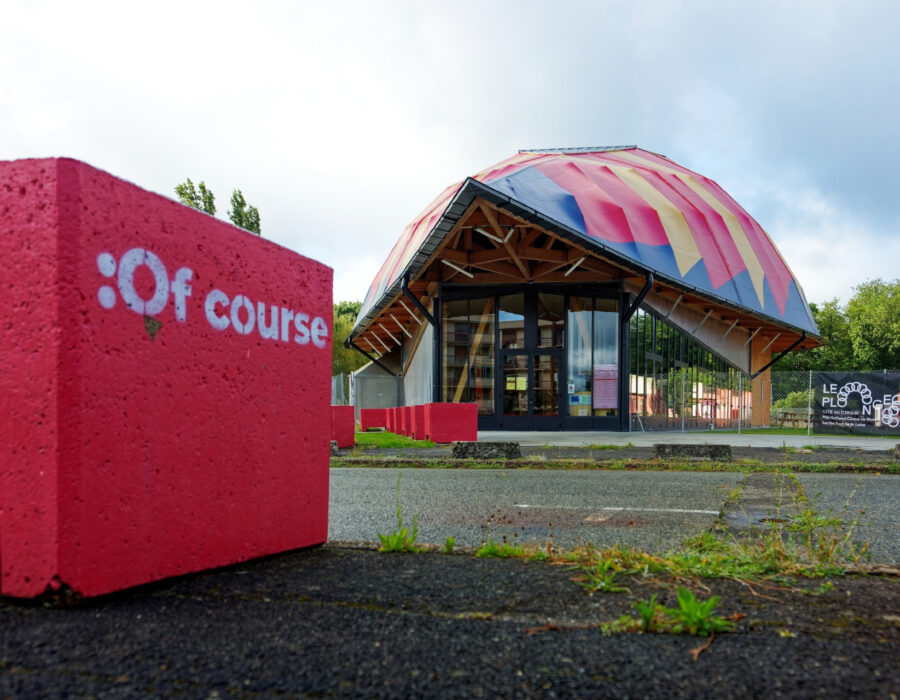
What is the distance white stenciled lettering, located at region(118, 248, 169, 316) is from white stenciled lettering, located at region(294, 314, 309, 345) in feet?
2.98

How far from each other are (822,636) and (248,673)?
196cm

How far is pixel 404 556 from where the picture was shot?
11.9ft

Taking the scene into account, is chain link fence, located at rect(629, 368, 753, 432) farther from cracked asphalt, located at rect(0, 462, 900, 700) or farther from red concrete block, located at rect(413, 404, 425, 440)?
cracked asphalt, located at rect(0, 462, 900, 700)

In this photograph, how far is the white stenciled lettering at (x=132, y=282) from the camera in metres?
2.85

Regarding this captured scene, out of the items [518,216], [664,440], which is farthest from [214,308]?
[664,440]

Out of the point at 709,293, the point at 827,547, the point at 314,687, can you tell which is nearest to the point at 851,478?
the point at 827,547

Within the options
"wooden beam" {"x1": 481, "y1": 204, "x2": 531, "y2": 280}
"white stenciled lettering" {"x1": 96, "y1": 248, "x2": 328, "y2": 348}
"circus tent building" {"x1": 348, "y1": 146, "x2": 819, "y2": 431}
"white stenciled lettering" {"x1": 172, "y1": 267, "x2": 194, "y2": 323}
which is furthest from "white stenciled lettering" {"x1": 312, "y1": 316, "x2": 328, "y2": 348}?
"wooden beam" {"x1": 481, "y1": 204, "x2": 531, "y2": 280}

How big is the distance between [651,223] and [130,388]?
21689 millimetres

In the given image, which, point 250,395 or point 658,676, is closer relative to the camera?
point 658,676

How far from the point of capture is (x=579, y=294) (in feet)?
77.0

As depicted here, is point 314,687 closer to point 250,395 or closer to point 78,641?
point 78,641

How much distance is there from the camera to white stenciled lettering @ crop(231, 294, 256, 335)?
3.41 meters

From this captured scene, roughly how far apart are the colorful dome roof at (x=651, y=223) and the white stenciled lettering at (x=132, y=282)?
15529 millimetres

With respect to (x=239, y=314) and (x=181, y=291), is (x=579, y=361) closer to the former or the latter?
(x=239, y=314)
